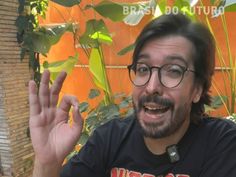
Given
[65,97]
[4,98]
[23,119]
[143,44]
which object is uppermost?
[143,44]

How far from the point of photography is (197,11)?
2.70 m

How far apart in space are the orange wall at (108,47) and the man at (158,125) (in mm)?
1587

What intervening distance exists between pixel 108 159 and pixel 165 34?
475 millimetres

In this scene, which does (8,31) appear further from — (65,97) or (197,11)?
(65,97)

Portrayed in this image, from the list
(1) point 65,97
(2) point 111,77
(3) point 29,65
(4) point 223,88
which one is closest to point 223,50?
(4) point 223,88

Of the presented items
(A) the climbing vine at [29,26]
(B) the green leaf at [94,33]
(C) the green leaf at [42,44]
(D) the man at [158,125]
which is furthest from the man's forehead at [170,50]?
(A) the climbing vine at [29,26]

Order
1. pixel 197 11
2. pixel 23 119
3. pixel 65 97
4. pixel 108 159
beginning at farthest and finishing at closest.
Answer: pixel 23 119 < pixel 197 11 < pixel 108 159 < pixel 65 97

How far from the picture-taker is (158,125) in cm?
106

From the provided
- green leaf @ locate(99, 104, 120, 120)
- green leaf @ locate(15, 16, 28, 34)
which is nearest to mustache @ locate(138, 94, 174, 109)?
green leaf @ locate(99, 104, 120, 120)

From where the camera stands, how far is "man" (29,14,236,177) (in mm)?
1038

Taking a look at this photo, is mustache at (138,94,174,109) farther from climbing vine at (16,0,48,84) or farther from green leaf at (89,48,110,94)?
climbing vine at (16,0,48,84)

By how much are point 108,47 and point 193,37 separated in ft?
6.71

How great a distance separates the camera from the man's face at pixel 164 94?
3.45ft

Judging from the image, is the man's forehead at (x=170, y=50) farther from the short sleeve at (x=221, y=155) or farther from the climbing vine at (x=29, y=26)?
the climbing vine at (x=29, y=26)
